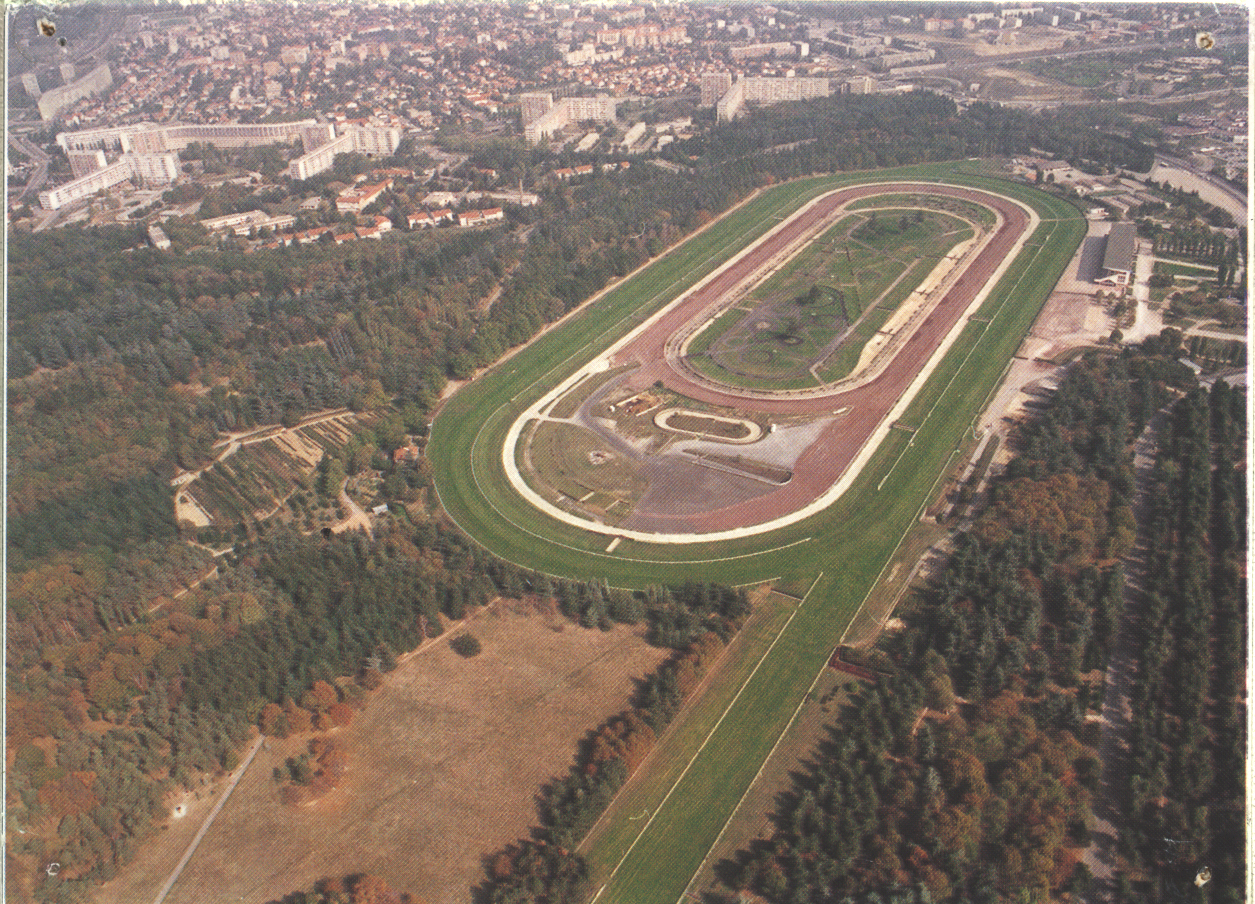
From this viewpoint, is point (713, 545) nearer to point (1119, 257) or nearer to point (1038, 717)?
point (1038, 717)

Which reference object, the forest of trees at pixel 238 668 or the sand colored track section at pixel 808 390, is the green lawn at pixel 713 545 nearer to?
the sand colored track section at pixel 808 390

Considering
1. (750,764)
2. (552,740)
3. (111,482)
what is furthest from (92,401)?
(750,764)

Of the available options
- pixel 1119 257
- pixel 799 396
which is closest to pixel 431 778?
pixel 799 396

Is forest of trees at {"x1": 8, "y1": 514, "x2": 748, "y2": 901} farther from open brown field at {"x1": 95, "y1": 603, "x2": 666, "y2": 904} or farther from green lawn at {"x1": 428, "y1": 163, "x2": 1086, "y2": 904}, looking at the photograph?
green lawn at {"x1": 428, "y1": 163, "x2": 1086, "y2": 904}

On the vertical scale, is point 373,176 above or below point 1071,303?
above

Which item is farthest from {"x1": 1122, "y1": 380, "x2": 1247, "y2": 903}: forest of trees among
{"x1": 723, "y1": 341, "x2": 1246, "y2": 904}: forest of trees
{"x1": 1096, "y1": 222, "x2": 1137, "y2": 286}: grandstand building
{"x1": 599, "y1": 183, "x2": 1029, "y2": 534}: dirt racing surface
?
{"x1": 1096, "y1": 222, "x2": 1137, "y2": 286}: grandstand building

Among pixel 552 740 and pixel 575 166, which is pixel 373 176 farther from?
pixel 552 740

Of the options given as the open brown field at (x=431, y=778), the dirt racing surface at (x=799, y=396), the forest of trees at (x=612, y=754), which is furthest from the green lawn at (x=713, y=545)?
the open brown field at (x=431, y=778)
